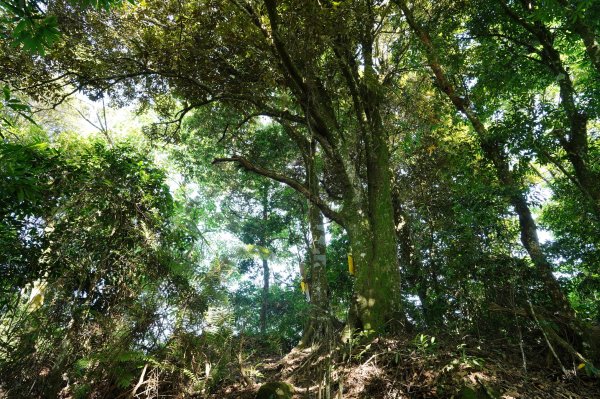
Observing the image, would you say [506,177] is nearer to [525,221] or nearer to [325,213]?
[525,221]

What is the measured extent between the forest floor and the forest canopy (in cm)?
3

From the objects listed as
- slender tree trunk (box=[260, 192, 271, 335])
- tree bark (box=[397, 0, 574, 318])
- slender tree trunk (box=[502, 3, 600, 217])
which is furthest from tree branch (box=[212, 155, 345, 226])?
slender tree trunk (box=[260, 192, 271, 335])

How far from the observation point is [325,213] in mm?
7297

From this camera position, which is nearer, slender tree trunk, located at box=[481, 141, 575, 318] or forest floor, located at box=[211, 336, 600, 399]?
forest floor, located at box=[211, 336, 600, 399]

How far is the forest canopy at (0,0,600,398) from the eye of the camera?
4.35 m

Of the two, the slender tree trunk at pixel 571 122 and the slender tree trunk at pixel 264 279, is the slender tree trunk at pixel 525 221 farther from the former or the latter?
the slender tree trunk at pixel 264 279

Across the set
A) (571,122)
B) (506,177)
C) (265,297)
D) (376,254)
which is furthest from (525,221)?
(265,297)

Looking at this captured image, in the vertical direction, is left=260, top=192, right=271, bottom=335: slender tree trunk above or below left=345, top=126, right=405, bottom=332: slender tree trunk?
above

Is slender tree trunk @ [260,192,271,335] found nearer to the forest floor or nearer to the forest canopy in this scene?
the forest canopy

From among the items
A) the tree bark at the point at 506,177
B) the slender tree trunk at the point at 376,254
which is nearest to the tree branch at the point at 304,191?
the slender tree trunk at the point at 376,254

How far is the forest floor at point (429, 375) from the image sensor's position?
3.83 metres

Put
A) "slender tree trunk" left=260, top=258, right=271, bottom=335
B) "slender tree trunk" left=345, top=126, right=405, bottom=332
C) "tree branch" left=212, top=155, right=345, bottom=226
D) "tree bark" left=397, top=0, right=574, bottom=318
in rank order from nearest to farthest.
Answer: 1. "slender tree trunk" left=345, top=126, right=405, bottom=332
2. "tree bark" left=397, top=0, right=574, bottom=318
3. "tree branch" left=212, top=155, right=345, bottom=226
4. "slender tree trunk" left=260, top=258, right=271, bottom=335

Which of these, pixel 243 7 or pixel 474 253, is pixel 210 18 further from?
pixel 474 253

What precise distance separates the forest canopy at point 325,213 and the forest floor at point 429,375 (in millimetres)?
27
